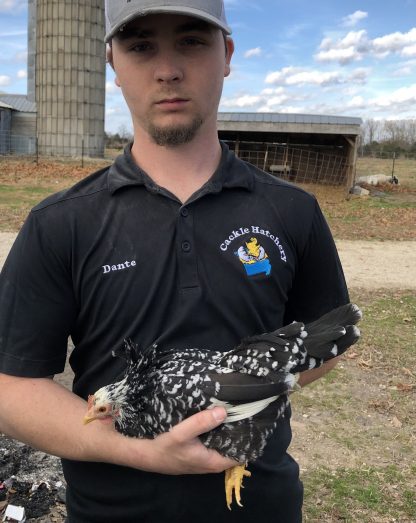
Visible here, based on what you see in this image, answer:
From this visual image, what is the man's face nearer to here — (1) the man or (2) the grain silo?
(1) the man

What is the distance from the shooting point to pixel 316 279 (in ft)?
6.84

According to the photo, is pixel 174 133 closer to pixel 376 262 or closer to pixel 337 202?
pixel 376 262

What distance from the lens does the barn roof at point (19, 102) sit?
3847cm

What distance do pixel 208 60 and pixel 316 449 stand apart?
3961 millimetres

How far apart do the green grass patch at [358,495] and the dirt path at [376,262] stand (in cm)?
521

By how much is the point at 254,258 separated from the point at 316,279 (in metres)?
0.37

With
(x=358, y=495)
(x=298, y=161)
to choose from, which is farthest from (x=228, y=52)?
(x=298, y=161)

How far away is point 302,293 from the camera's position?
2111 millimetres

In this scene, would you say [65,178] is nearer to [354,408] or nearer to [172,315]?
[354,408]

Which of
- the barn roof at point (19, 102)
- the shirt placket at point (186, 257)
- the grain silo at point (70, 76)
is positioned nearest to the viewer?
the shirt placket at point (186, 257)

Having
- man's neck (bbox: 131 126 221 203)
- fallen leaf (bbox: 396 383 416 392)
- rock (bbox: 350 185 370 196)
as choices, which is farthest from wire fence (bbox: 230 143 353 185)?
man's neck (bbox: 131 126 221 203)

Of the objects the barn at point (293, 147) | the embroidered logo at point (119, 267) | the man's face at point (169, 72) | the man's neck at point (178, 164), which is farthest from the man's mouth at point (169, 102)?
the barn at point (293, 147)

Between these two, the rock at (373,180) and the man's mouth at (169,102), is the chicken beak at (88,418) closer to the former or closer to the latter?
the man's mouth at (169,102)

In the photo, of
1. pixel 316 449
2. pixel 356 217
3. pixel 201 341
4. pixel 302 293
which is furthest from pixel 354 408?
pixel 356 217
